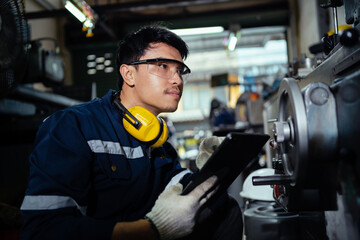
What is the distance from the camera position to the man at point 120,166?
38.3 inches

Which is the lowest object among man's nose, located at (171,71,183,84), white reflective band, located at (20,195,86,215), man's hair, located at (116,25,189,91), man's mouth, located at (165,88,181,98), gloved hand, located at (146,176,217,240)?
gloved hand, located at (146,176,217,240)

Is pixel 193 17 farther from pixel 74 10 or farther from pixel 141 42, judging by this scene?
pixel 141 42

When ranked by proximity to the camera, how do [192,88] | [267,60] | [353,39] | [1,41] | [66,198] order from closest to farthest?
[353,39]
[66,198]
[1,41]
[267,60]
[192,88]

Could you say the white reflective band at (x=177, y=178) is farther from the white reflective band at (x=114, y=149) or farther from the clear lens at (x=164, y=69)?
the clear lens at (x=164, y=69)

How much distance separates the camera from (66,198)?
39.0 inches

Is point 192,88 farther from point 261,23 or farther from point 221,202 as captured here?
point 221,202

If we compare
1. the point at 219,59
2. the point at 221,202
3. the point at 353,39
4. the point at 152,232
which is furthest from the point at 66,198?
the point at 219,59

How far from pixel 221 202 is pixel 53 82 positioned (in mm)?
2037

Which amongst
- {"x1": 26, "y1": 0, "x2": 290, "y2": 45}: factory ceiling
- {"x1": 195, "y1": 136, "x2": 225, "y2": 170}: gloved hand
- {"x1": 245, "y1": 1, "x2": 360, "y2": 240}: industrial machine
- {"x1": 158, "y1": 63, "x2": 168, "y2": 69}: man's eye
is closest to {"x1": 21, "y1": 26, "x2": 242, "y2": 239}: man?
{"x1": 158, "y1": 63, "x2": 168, "y2": 69}: man's eye

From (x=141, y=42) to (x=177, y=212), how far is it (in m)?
0.84

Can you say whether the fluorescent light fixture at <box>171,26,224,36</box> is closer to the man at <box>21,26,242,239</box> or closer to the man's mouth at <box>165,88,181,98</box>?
the man at <box>21,26,242,239</box>

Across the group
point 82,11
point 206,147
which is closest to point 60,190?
point 206,147

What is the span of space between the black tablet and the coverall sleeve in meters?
0.33

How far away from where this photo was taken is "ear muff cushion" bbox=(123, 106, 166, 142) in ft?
4.16
